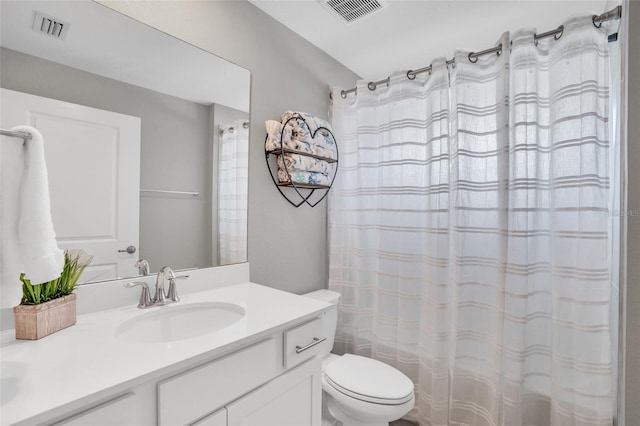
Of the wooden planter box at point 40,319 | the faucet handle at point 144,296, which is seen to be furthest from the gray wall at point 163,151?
the wooden planter box at point 40,319

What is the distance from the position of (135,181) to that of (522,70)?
1.86 meters

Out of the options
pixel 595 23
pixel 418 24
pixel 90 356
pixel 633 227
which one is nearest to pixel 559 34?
pixel 595 23

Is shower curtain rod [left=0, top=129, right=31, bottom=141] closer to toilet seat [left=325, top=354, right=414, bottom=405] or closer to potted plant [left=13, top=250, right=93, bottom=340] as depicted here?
potted plant [left=13, top=250, right=93, bottom=340]

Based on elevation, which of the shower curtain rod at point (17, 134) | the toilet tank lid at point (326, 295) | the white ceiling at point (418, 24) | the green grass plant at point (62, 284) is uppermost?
the white ceiling at point (418, 24)

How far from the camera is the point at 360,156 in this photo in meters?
2.06

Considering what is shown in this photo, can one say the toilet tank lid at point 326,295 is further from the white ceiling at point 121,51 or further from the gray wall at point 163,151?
the white ceiling at point 121,51

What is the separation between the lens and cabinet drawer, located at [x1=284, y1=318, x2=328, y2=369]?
1033 mm

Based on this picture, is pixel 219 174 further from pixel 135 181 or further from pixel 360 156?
pixel 360 156

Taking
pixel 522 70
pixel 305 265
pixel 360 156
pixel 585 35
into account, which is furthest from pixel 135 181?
pixel 585 35

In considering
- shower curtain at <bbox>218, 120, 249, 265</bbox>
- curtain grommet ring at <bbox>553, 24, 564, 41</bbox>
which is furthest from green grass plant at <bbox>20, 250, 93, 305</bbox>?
curtain grommet ring at <bbox>553, 24, 564, 41</bbox>

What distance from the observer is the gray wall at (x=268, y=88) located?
55.2 inches

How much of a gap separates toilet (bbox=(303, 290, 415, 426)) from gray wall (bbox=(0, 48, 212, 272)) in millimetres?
864

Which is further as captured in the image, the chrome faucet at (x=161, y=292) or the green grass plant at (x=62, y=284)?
the chrome faucet at (x=161, y=292)

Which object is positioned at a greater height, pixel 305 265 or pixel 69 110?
pixel 69 110
